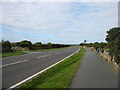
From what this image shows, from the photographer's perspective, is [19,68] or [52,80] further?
[19,68]

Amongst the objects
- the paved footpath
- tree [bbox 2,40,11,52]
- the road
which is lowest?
the road

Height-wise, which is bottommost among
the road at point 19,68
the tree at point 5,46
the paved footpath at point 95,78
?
the road at point 19,68

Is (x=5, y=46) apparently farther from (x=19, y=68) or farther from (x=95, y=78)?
(x=95, y=78)

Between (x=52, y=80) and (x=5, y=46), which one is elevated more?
(x=5, y=46)

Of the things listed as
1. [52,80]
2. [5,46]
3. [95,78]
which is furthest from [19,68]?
[5,46]

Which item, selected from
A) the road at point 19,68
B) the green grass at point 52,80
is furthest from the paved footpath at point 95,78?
the road at point 19,68

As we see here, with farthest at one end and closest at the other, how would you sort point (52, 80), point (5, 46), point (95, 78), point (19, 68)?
point (5, 46) < point (19, 68) < point (95, 78) < point (52, 80)

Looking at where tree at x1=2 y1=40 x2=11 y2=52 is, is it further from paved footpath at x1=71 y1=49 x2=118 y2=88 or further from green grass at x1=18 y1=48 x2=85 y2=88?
paved footpath at x1=71 y1=49 x2=118 y2=88

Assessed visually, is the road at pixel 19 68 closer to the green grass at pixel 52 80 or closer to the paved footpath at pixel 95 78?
the green grass at pixel 52 80

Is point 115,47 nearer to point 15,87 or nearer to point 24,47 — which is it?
point 15,87

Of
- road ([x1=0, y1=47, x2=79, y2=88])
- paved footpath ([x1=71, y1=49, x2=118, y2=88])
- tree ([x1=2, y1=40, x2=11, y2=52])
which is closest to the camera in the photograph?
paved footpath ([x1=71, y1=49, x2=118, y2=88])

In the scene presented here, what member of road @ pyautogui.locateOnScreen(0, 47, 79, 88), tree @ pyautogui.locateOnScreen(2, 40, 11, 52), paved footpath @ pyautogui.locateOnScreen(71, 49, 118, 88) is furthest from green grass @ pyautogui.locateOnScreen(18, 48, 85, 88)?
tree @ pyautogui.locateOnScreen(2, 40, 11, 52)

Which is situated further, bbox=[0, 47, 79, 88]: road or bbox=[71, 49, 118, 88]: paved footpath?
bbox=[0, 47, 79, 88]: road

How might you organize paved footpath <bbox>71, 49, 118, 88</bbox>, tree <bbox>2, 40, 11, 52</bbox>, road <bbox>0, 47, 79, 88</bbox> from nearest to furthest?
paved footpath <bbox>71, 49, 118, 88</bbox>
road <bbox>0, 47, 79, 88</bbox>
tree <bbox>2, 40, 11, 52</bbox>
